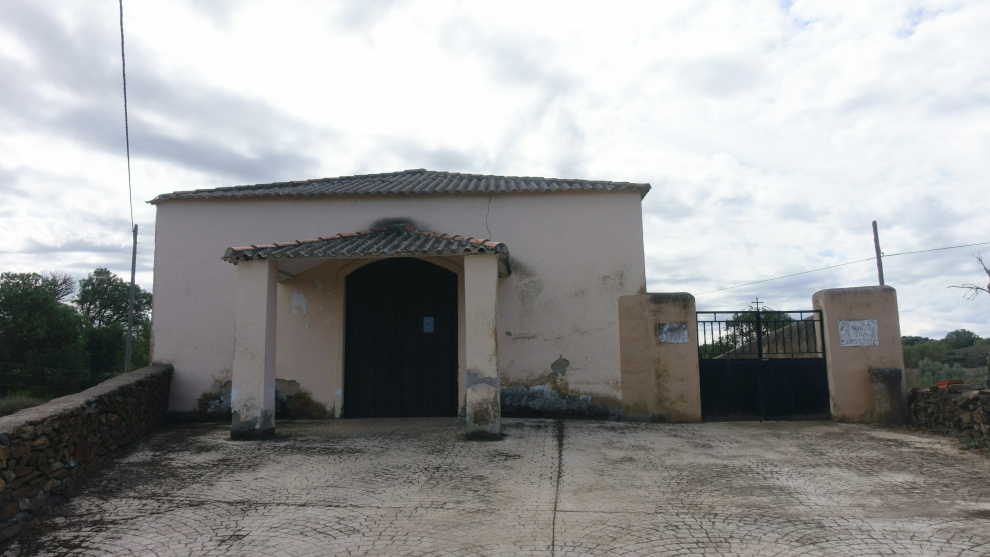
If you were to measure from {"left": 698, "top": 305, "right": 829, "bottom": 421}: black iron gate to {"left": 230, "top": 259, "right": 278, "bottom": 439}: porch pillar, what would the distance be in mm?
6500

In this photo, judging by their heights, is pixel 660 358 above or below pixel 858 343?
below

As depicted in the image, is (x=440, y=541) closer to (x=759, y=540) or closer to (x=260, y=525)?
(x=260, y=525)

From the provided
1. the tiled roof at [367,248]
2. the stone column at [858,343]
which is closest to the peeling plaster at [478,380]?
the tiled roof at [367,248]

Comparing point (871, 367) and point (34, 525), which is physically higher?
point (871, 367)

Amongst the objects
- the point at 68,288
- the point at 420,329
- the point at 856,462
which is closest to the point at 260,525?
the point at 420,329

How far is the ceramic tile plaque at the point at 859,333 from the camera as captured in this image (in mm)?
8867

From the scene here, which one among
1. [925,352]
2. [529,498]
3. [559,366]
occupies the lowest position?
[529,498]

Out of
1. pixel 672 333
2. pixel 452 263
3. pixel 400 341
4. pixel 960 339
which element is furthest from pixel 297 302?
pixel 960 339

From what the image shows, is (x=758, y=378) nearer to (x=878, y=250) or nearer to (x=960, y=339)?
(x=878, y=250)

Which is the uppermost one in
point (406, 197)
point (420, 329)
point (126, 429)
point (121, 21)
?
point (121, 21)

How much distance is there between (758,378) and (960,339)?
30649 millimetres

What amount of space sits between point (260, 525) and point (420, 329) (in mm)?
5176

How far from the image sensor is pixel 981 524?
4.14 m

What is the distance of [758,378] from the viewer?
9023mm
